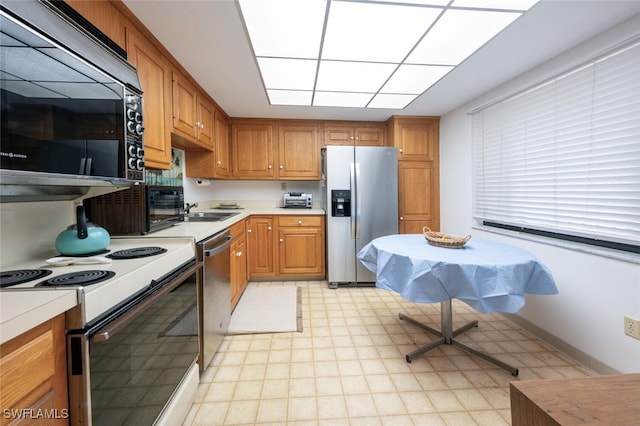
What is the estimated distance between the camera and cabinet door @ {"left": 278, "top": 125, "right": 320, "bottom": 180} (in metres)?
3.58

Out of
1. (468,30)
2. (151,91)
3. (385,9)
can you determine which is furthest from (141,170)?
(468,30)

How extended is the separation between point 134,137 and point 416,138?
127 inches

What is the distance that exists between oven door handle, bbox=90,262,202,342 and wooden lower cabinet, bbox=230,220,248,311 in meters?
1.11

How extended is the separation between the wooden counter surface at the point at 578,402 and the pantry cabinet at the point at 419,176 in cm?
309

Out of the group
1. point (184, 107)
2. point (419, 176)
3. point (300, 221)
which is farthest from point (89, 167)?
point (419, 176)

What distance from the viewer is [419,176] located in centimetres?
352

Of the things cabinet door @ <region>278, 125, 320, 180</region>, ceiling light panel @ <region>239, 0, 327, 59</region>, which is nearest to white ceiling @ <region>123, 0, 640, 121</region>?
ceiling light panel @ <region>239, 0, 327, 59</region>

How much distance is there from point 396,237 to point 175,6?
213 cm

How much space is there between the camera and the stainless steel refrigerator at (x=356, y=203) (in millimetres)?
3211

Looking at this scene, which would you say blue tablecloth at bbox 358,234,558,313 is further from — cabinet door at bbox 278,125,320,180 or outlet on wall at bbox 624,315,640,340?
cabinet door at bbox 278,125,320,180

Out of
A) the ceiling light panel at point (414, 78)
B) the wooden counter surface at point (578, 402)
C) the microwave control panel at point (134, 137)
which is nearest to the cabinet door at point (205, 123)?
the microwave control panel at point (134, 137)

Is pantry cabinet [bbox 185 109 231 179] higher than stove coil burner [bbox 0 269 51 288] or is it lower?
higher
